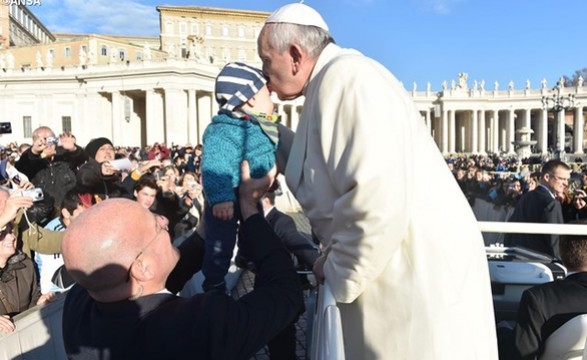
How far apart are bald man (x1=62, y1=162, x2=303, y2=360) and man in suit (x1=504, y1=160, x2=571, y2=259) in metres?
4.65

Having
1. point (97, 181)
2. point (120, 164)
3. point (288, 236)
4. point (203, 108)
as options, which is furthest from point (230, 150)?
point (203, 108)

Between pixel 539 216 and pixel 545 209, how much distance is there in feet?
0.43

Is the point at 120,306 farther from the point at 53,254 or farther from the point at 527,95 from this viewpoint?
the point at 527,95

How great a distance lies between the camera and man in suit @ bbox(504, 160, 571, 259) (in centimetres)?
600

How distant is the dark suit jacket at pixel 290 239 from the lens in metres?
4.02

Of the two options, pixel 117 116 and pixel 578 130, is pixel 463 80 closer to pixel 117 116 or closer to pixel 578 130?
pixel 578 130

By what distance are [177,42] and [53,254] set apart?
308 feet

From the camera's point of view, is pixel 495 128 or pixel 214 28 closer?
pixel 495 128

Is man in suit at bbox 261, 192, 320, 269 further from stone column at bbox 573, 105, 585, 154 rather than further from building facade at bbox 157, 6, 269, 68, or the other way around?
building facade at bbox 157, 6, 269, 68

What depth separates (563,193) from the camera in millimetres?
7191

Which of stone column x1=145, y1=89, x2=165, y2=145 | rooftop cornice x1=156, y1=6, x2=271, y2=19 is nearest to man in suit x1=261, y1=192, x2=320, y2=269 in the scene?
stone column x1=145, y1=89, x2=165, y2=145

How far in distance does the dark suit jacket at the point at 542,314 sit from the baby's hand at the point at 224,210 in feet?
5.51

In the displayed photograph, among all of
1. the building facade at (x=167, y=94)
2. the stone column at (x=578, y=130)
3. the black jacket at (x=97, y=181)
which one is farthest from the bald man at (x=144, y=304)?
the stone column at (x=578, y=130)

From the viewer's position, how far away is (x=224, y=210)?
2.81m
